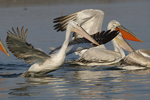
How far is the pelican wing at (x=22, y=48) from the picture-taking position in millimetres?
5934

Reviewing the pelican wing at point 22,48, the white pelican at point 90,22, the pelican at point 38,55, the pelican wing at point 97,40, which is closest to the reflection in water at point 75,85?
the pelican at point 38,55

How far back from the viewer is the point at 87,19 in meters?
9.55

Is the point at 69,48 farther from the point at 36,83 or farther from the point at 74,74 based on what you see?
the point at 36,83

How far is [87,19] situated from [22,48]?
3.57 metres

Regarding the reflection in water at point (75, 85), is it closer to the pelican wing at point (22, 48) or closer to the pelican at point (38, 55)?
the pelican at point (38, 55)

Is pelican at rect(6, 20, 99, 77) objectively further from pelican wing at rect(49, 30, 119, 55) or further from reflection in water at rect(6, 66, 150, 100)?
pelican wing at rect(49, 30, 119, 55)

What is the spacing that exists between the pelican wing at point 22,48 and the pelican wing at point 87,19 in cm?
249

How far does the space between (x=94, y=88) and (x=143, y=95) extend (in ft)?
2.96

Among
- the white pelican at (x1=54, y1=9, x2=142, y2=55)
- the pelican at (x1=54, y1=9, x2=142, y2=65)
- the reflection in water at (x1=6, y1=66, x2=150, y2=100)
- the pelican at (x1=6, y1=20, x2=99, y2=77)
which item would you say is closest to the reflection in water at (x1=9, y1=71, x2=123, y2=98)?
the reflection in water at (x1=6, y1=66, x2=150, y2=100)

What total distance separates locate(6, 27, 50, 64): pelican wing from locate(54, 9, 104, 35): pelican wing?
249cm

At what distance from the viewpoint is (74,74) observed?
24.0 ft

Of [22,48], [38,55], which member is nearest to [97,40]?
[38,55]

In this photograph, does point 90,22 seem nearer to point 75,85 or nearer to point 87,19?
point 87,19

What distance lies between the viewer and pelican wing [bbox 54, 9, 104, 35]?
9.15 metres
